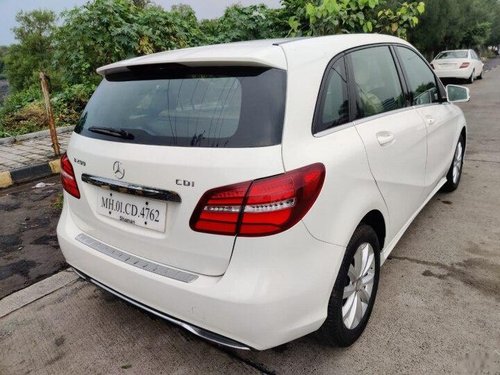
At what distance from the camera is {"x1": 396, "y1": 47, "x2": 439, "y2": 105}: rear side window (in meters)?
3.13

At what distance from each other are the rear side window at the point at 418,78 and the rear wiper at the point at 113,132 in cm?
211

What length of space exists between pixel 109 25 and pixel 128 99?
6266 mm

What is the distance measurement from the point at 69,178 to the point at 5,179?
3737 mm

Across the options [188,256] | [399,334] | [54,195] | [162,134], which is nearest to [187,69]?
[162,134]

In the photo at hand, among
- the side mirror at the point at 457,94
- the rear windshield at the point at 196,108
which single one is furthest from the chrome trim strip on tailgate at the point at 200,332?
the side mirror at the point at 457,94

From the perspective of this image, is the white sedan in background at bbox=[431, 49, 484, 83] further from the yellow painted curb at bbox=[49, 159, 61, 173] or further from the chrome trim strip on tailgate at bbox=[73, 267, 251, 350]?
the chrome trim strip on tailgate at bbox=[73, 267, 251, 350]

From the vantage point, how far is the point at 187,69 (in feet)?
6.66

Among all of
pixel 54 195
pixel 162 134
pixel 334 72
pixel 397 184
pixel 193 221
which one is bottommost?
pixel 54 195

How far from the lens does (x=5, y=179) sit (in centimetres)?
539

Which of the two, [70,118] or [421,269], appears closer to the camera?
[421,269]

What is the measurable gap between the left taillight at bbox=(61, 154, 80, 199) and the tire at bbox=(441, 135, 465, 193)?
139 inches

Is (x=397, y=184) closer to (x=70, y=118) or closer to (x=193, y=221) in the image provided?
(x=193, y=221)

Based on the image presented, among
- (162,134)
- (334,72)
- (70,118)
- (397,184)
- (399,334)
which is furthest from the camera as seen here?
(70,118)

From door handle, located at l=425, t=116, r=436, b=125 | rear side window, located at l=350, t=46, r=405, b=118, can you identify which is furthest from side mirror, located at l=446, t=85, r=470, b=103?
rear side window, located at l=350, t=46, r=405, b=118
